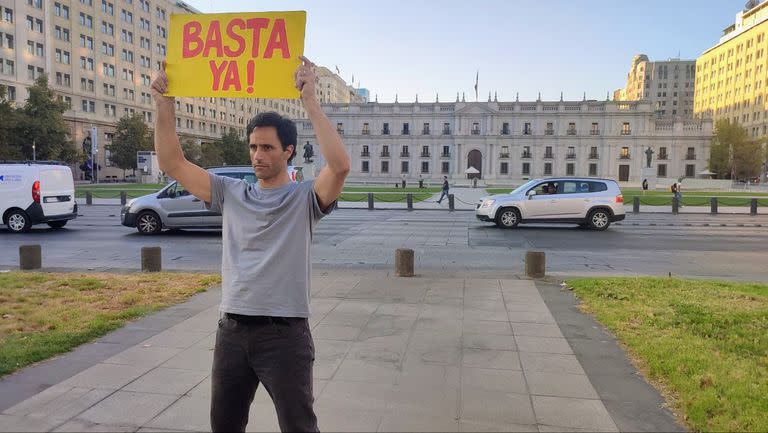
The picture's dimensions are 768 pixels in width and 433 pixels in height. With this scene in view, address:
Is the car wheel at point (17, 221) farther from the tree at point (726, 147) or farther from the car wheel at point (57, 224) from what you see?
the tree at point (726, 147)

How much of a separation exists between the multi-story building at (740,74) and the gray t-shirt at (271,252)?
390ft

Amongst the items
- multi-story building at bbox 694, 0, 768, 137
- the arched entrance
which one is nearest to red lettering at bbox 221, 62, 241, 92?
the arched entrance

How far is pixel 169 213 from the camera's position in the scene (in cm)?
1540

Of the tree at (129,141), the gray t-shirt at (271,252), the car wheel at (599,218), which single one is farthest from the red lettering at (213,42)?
the tree at (129,141)

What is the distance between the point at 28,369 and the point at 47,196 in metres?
13.4

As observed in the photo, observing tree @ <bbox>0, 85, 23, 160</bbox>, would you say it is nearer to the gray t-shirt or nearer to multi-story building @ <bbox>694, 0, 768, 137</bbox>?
the gray t-shirt

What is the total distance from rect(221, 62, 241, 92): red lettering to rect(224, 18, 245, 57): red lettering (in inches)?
2.3

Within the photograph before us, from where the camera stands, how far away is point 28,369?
14.8 ft

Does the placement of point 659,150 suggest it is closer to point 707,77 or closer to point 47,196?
point 707,77

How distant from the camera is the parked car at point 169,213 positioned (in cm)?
1526

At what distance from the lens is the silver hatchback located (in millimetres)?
15258

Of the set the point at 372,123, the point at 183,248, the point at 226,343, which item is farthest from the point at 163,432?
the point at 372,123

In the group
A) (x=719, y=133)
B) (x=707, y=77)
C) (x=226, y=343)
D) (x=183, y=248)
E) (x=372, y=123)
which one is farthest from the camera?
(x=707, y=77)

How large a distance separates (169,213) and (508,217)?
35.5 ft
